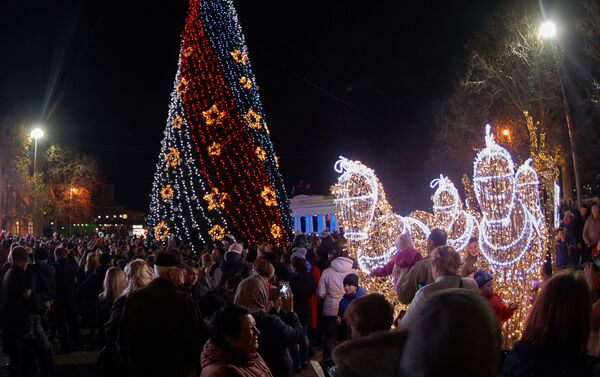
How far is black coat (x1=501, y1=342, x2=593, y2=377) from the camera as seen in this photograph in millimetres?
2791

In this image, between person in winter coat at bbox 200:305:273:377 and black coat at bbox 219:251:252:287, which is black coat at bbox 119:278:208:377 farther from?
black coat at bbox 219:251:252:287

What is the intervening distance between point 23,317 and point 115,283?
4.23ft

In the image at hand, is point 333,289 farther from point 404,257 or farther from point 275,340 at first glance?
point 275,340

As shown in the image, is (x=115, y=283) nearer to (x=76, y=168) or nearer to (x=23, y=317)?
(x=23, y=317)

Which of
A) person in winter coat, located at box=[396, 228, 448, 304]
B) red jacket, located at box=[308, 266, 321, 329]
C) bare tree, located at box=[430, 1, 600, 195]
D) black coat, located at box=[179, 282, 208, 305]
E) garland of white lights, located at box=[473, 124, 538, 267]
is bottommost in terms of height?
red jacket, located at box=[308, 266, 321, 329]

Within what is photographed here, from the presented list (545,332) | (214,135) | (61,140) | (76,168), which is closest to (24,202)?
(76,168)

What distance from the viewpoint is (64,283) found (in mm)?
11211

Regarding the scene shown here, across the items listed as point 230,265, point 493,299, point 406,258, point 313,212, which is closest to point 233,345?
point 493,299

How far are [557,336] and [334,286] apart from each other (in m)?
6.97

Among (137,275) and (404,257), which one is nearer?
(137,275)

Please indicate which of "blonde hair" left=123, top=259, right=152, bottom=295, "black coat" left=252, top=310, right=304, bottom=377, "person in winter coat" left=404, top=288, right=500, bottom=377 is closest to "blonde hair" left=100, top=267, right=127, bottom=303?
"blonde hair" left=123, top=259, right=152, bottom=295

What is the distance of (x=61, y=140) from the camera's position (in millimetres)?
59562

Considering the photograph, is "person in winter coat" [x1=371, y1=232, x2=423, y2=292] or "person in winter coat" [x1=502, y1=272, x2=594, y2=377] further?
"person in winter coat" [x1=371, y1=232, x2=423, y2=292]

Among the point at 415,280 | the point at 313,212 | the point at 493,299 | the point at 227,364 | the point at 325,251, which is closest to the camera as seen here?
the point at 227,364
